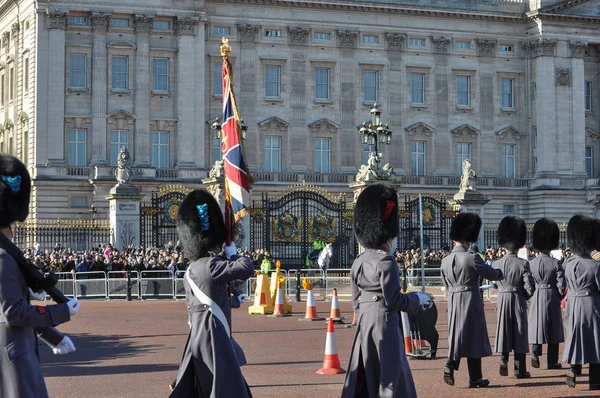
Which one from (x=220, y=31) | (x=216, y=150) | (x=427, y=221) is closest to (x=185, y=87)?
(x=216, y=150)

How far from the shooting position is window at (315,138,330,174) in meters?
55.7

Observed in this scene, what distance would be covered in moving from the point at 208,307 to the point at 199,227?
29.8 inches

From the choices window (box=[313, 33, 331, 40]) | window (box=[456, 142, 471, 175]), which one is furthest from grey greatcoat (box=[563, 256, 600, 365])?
window (box=[456, 142, 471, 175])

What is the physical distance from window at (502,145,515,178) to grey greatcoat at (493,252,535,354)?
4582 centimetres

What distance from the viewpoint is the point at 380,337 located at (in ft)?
31.4

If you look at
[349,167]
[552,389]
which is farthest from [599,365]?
[349,167]

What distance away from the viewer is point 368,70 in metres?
56.6

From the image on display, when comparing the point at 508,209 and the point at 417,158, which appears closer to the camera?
the point at 417,158

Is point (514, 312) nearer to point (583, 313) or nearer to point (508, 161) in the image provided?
point (583, 313)

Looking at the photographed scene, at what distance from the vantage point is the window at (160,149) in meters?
52.6

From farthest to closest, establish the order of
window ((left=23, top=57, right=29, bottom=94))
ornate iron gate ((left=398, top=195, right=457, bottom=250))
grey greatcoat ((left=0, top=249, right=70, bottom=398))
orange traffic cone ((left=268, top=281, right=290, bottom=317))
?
window ((left=23, top=57, right=29, bottom=94)), ornate iron gate ((left=398, top=195, right=457, bottom=250)), orange traffic cone ((left=268, top=281, right=290, bottom=317)), grey greatcoat ((left=0, top=249, right=70, bottom=398))

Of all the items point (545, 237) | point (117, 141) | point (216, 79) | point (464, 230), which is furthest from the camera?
point (216, 79)

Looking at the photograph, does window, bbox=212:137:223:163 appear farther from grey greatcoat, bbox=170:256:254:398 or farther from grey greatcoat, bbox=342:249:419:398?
grey greatcoat, bbox=170:256:254:398

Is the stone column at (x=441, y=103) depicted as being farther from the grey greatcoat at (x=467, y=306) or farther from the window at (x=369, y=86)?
the grey greatcoat at (x=467, y=306)
